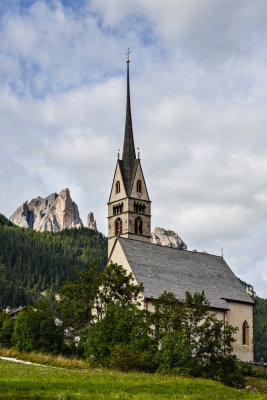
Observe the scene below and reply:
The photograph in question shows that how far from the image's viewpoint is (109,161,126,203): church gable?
226 feet

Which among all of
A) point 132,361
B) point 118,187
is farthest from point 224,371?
point 118,187

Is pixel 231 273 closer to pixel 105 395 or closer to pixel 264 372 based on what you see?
pixel 264 372

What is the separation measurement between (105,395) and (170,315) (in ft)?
55.2

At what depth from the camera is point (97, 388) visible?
18.7m

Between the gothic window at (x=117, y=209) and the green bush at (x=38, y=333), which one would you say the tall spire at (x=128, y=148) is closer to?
the gothic window at (x=117, y=209)

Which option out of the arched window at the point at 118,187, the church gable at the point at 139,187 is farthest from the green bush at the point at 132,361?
the arched window at the point at 118,187

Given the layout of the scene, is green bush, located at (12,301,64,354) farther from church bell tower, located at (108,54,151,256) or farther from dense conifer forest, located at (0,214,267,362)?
dense conifer forest, located at (0,214,267,362)

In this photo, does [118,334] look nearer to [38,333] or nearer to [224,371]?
[38,333]

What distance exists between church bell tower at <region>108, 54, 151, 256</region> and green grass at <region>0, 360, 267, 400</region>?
141 feet

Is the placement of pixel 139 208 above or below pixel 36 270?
above

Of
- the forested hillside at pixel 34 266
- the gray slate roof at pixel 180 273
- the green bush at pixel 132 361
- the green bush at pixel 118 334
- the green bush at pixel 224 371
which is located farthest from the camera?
the forested hillside at pixel 34 266

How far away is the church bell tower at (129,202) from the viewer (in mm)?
66375

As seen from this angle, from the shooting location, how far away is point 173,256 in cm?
5600

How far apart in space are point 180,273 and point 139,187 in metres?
18.0
